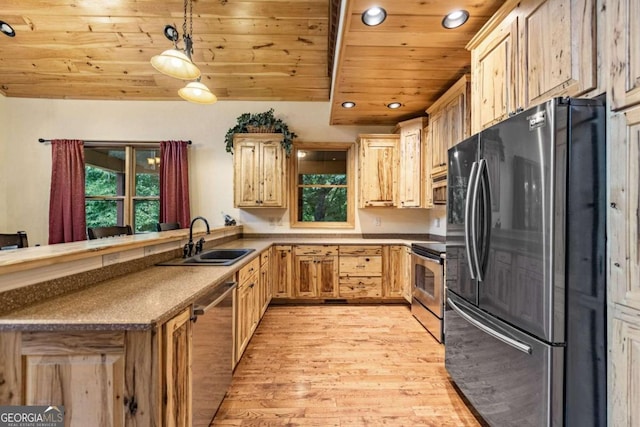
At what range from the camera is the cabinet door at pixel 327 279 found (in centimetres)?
391

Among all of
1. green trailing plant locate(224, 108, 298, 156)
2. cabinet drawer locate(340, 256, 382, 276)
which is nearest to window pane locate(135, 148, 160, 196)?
green trailing plant locate(224, 108, 298, 156)

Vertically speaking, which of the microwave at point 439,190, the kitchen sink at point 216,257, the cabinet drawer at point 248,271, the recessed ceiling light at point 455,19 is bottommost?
the cabinet drawer at point 248,271

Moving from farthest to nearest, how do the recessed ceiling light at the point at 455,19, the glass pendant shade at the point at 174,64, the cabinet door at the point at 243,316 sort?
the cabinet door at the point at 243,316 → the glass pendant shade at the point at 174,64 → the recessed ceiling light at the point at 455,19

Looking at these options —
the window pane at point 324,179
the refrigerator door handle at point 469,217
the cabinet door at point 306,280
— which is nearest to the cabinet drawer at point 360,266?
the cabinet door at point 306,280

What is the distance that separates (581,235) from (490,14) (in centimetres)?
161

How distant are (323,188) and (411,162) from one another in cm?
138

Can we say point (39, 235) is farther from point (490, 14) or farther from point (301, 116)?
point (490, 14)

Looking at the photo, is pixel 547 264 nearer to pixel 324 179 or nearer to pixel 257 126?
pixel 324 179

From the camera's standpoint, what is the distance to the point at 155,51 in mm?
3727

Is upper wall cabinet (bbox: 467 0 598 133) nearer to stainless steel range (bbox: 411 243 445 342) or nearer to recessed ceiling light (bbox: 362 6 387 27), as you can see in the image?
recessed ceiling light (bbox: 362 6 387 27)

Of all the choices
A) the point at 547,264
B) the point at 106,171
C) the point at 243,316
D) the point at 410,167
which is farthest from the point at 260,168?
the point at 547,264

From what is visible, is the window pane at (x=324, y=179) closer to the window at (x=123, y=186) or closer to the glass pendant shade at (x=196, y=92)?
the glass pendant shade at (x=196, y=92)

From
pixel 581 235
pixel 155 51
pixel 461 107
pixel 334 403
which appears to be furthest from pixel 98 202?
pixel 581 235

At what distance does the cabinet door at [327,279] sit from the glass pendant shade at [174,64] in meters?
2.56
